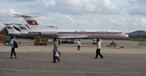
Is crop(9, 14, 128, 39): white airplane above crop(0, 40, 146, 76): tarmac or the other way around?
above

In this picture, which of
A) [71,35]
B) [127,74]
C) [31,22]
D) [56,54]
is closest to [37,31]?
[31,22]

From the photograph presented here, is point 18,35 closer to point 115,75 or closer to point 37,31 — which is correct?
point 37,31

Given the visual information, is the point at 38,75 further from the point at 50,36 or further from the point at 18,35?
the point at 18,35

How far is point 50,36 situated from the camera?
80.3 m

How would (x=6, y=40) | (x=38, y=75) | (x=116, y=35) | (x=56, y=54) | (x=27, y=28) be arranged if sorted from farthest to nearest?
(x=27, y=28), (x=116, y=35), (x=6, y=40), (x=56, y=54), (x=38, y=75)

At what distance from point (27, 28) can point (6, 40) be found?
1994cm

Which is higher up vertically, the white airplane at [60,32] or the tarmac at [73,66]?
the white airplane at [60,32]

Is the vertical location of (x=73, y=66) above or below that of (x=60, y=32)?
below

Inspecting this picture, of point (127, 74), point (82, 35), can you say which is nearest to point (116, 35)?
point (82, 35)

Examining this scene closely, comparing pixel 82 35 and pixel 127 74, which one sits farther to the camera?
pixel 82 35

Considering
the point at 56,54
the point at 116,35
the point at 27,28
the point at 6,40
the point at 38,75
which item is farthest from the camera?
the point at 27,28

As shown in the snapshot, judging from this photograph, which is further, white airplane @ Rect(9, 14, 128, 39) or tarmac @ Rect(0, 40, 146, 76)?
white airplane @ Rect(9, 14, 128, 39)

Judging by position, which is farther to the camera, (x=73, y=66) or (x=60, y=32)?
(x=60, y=32)

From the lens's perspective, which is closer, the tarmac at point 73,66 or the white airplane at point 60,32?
the tarmac at point 73,66
